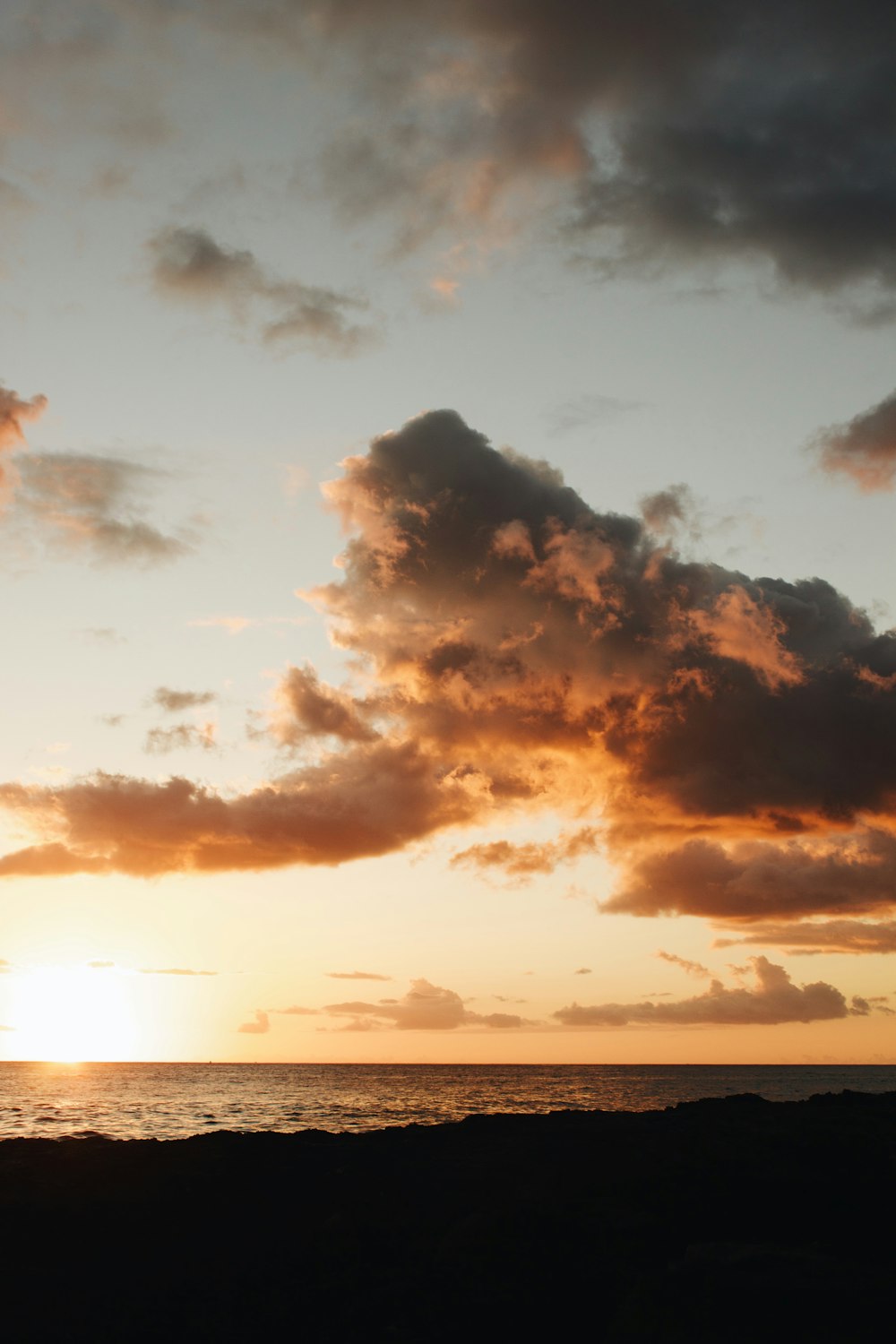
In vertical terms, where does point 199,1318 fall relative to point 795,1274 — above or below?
below

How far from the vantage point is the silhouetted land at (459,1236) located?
1524cm

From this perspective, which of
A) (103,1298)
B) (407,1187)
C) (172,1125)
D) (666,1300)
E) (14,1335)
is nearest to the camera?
(666,1300)

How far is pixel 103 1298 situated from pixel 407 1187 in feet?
31.6

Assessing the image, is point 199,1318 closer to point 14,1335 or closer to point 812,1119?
point 14,1335

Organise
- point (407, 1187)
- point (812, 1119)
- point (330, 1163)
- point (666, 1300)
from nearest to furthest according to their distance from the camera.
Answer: point (666, 1300) → point (407, 1187) → point (330, 1163) → point (812, 1119)

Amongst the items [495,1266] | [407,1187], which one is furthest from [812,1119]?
[495,1266]

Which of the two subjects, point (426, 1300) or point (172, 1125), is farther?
point (172, 1125)

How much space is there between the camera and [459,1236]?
21.2 meters

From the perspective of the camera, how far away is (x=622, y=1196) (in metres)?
24.8

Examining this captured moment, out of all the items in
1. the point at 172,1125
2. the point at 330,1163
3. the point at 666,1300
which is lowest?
the point at 172,1125

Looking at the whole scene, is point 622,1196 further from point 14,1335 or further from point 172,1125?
point 172,1125

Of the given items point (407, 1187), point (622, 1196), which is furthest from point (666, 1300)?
point (407, 1187)

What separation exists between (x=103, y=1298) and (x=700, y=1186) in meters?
14.8

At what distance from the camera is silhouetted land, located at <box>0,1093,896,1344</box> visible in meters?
15.2
